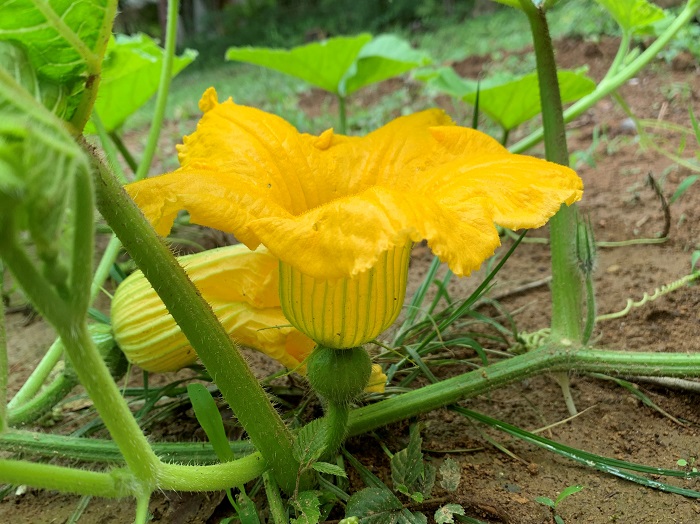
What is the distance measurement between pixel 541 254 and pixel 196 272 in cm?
110

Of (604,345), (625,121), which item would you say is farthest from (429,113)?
(625,121)

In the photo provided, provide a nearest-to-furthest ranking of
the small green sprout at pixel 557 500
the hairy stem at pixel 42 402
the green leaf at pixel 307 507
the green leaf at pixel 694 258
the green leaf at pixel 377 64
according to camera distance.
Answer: the green leaf at pixel 307 507 < the small green sprout at pixel 557 500 < the hairy stem at pixel 42 402 < the green leaf at pixel 694 258 < the green leaf at pixel 377 64

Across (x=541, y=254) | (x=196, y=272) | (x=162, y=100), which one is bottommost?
(x=541, y=254)

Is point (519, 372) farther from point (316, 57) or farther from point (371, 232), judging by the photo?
point (316, 57)

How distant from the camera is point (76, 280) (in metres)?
0.62

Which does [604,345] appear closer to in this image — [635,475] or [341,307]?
[635,475]

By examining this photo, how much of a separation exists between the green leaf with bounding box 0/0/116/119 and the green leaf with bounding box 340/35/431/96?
4.46 feet

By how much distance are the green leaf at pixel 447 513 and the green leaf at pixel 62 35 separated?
735 mm

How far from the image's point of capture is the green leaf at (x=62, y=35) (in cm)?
78

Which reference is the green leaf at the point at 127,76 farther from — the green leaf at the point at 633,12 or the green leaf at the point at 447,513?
the green leaf at the point at 447,513

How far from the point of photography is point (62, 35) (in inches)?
31.1

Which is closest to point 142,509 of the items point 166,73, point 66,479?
point 66,479

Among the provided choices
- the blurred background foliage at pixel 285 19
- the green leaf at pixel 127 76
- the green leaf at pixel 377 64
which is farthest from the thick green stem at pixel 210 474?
the blurred background foliage at pixel 285 19

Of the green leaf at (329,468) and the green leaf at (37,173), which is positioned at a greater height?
the green leaf at (37,173)
